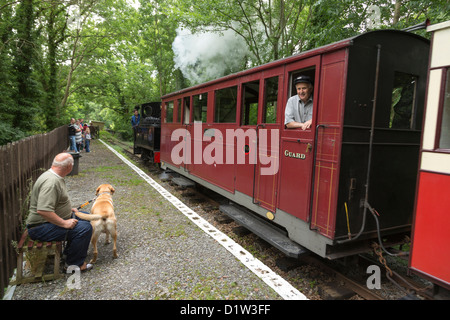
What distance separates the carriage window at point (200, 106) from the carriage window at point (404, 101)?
3.98 m

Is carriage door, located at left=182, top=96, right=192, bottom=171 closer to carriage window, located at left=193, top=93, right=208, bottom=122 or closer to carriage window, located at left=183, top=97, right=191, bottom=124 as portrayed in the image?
carriage window, located at left=183, top=97, right=191, bottom=124

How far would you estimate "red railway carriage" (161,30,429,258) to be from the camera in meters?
3.08

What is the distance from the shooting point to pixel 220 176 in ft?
19.2

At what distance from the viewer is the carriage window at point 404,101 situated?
3.59m

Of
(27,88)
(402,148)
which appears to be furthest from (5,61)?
(402,148)

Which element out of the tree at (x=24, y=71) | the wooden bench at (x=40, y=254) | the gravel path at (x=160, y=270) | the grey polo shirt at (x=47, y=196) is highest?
the tree at (x=24, y=71)

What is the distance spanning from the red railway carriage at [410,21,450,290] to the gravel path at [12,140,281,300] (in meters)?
1.65

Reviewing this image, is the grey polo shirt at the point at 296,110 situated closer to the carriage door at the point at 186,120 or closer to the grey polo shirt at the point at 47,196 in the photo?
the grey polo shirt at the point at 47,196

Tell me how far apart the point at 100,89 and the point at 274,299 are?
30.4m

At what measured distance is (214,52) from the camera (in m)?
14.7

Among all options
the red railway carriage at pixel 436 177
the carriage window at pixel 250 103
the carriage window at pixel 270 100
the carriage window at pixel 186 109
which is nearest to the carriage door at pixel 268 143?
the carriage window at pixel 270 100

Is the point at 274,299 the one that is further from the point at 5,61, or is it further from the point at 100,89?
the point at 100,89

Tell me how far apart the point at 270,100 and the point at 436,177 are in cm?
247

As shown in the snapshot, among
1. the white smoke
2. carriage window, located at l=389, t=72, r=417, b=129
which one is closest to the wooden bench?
carriage window, located at l=389, t=72, r=417, b=129
